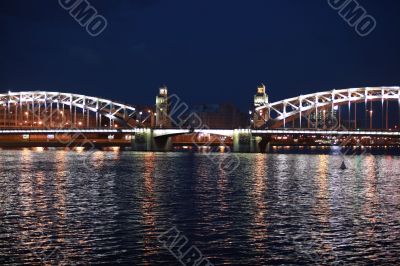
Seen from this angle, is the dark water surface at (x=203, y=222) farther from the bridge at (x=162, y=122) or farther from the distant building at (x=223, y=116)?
the distant building at (x=223, y=116)

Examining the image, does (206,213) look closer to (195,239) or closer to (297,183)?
(195,239)

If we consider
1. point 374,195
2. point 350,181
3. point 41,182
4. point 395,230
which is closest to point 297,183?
point 350,181

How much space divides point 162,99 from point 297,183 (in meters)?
107

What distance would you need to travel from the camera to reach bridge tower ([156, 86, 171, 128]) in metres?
138

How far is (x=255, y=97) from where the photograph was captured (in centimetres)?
14662

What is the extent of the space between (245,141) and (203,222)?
83551 millimetres

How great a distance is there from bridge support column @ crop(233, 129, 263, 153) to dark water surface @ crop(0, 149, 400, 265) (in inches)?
2649

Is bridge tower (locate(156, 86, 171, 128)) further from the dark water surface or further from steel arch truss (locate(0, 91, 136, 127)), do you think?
the dark water surface

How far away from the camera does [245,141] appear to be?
345 feet

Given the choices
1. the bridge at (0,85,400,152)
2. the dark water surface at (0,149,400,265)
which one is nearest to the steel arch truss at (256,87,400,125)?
the bridge at (0,85,400,152)

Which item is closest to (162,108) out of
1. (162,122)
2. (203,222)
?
(162,122)

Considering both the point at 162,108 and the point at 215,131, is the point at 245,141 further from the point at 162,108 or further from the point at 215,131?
the point at 162,108

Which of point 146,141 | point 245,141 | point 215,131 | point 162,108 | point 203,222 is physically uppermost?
point 162,108

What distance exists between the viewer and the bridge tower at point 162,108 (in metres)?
138
